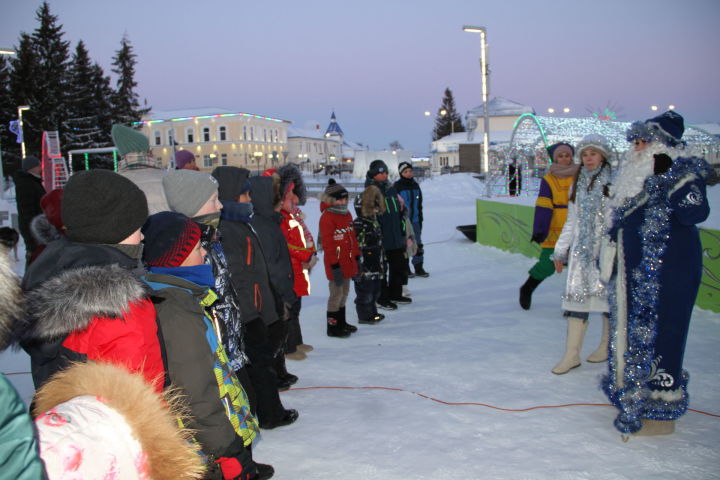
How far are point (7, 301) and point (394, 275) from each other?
6.31m

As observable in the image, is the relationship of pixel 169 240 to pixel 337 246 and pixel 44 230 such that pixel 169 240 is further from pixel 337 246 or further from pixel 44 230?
pixel 337 246

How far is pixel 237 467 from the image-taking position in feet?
6.81

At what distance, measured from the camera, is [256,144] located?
72000 mm

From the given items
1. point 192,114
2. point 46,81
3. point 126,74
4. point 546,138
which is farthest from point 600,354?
point 192,114

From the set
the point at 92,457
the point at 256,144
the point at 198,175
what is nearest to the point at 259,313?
the point at 198,175

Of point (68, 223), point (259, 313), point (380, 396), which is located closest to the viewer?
point (68, 223)

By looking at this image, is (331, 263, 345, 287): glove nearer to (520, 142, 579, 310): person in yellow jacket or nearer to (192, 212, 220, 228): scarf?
(520, 142, 579, 310): person in yellow jacket

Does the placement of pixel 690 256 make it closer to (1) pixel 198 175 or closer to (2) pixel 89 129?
(1) pixel 198 175

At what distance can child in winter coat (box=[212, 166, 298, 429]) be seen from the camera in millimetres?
3318

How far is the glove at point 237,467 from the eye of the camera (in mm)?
2035

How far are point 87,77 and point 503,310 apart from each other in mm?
46470

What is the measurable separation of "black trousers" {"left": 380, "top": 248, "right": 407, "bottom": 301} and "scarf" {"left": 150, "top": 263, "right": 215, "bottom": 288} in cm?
474

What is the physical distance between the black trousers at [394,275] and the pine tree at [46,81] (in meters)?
38.2

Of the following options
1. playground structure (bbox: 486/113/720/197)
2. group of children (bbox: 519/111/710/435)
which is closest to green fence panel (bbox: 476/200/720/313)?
group of children (bbox: 519/111/710/435)
